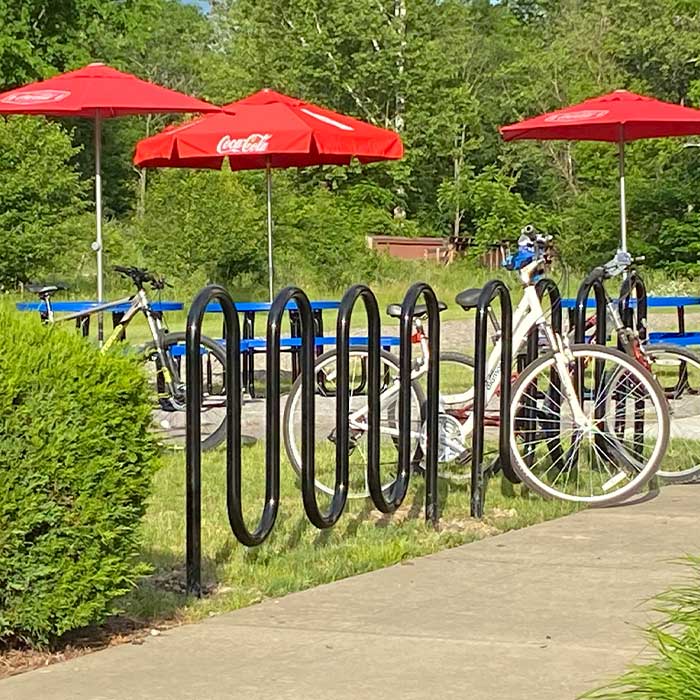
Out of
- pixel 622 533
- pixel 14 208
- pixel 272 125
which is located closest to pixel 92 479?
pixel 622 533

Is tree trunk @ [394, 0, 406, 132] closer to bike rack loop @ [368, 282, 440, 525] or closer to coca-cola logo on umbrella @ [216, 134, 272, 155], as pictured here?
coca-cola logo on umbrella @ [216, 134, 272, 155]

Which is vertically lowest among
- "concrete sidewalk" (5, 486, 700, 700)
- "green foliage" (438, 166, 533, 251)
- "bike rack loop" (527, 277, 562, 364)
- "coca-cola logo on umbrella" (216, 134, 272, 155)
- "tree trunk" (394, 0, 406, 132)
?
"concrete sidewalk" (5, 486, 700, 700)

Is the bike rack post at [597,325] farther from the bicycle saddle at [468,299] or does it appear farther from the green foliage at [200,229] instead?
the green foliage at [200,229]

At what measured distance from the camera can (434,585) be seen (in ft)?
17.6

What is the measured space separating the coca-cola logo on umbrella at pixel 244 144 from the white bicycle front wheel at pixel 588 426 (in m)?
5.25

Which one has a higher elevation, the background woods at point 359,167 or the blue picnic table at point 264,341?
the background woods at point 359,167

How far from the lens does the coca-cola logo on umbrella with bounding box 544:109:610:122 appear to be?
43.4ft

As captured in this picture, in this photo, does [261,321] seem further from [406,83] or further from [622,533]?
[406,83]

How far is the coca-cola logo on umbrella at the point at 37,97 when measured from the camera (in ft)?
38.0

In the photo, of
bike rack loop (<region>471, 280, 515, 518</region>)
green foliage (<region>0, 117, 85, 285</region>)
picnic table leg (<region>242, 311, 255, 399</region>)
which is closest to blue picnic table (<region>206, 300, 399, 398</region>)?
picnic table leg (<region>242, 311, 255, 399</region>)

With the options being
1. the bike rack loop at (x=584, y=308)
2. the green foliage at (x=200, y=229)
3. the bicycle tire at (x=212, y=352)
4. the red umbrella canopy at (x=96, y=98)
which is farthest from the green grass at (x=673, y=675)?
the green foliage at (x=200, y=229)

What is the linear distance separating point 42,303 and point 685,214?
29.0 m

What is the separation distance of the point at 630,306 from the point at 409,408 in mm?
2413

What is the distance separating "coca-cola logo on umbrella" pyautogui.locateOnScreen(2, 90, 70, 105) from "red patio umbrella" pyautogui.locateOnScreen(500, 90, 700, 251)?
14.4 ft
